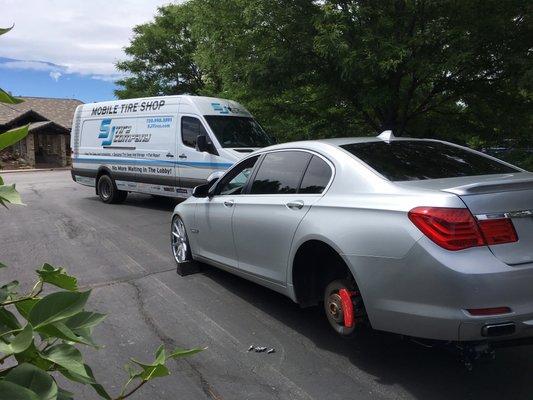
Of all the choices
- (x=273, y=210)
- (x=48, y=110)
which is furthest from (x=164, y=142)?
(x=48, y=110)

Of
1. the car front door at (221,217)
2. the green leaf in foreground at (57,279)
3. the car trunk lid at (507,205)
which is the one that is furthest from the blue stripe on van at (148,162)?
the green leaf in foreground at (57,279)

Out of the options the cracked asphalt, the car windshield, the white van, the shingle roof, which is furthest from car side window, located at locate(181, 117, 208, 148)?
the shingle roof

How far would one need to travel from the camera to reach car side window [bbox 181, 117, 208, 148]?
1058cm

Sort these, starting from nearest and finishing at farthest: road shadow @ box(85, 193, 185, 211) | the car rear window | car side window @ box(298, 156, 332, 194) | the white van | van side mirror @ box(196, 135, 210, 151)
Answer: the car rear window < car side window @ box(298, 156, 332, 194) < van side mirror @ box(196, 135, 210, 151) < the white van < road shadow @ box(85, 193, 185, 211)

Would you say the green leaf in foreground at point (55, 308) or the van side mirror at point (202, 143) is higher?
the van side mirror at point (202, 143)

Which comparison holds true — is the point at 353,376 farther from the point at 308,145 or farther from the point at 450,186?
the point at 308,145

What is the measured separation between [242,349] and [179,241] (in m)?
2.69

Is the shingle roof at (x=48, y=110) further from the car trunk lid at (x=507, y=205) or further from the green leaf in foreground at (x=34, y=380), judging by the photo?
the green leaf in foreground at (x=34, y=380)

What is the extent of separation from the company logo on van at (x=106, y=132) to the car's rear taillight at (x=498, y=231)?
36.3ft

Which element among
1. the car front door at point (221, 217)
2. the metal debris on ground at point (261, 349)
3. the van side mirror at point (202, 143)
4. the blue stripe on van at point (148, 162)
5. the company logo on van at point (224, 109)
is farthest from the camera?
the company logo on van at point (224, 109)

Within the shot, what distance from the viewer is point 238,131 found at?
1072cm

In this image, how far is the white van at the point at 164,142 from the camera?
34.1ft

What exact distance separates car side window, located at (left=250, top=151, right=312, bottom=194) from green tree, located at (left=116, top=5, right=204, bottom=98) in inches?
905

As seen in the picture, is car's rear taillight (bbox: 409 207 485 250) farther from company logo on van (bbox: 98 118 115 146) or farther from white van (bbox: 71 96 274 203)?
company logo on van (bbox: 98 118 115 146)
